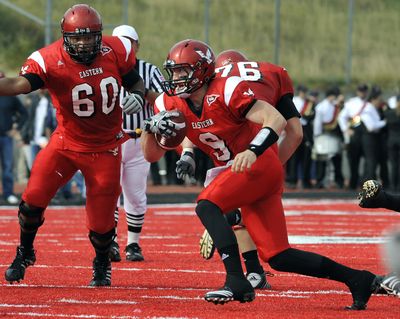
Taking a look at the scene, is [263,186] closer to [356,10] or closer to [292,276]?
[292,276]

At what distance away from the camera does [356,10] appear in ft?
98.8

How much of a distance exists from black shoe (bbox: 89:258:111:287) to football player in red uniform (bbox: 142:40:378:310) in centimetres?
135

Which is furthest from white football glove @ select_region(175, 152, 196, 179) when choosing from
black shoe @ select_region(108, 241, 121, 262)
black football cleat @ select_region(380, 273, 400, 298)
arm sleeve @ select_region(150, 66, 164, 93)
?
arm sleeve @ select_region(150, 66, 164, 93)

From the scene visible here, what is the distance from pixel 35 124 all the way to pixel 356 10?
15.8 meters

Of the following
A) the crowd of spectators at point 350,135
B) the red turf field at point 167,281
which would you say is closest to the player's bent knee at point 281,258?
the red turf field at point 167,281

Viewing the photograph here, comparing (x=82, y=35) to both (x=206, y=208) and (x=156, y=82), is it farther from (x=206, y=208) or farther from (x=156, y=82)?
(x=156, y=82)

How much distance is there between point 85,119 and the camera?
7.57m

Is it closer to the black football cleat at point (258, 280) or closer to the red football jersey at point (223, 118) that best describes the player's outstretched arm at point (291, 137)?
the black football cleat at point (258, 280)

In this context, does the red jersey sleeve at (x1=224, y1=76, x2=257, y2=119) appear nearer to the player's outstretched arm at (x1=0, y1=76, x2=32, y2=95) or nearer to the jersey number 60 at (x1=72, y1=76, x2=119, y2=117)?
the jersey number 60 at (x1=72, y1=76, x2=119, y2=117)

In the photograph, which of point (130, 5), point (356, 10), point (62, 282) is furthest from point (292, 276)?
point (356, 10)

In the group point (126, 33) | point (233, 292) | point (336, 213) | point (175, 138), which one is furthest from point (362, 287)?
point (336, 213)

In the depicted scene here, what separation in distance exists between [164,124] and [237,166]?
22.9 inches

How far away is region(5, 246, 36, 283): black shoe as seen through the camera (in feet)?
24.3

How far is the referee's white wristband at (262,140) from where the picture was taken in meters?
6.22
